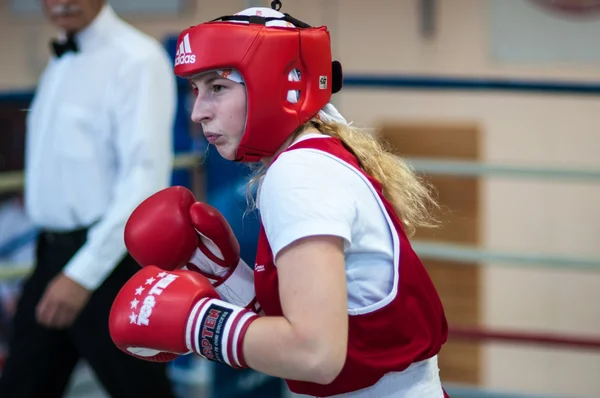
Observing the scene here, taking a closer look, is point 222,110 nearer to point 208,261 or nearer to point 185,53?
point 185,53

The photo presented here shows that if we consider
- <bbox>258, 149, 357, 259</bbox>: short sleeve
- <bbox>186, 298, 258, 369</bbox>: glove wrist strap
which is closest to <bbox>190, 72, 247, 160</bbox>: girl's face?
<bbox>258, 149, 357, 259</bbox>: short sleeve

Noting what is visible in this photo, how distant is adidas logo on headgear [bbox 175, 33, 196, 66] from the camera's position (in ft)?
4.01

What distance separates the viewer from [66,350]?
2.04m

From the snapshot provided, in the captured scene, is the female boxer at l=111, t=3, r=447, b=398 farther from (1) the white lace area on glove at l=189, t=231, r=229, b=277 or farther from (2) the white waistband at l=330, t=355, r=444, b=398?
(1) the white lace area on glove at l=189, t=231, r=229, b=277

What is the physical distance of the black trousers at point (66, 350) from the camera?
1963 mm

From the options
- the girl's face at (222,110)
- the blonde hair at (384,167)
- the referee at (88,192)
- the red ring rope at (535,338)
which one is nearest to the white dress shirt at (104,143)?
the referee at (88,192)

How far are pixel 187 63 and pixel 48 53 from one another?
4.98 meters

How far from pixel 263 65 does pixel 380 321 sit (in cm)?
37

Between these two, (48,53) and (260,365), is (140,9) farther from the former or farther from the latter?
(260,365)

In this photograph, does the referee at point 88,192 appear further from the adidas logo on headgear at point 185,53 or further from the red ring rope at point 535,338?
the red ring rope at point 535,338

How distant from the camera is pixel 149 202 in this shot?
144 cm

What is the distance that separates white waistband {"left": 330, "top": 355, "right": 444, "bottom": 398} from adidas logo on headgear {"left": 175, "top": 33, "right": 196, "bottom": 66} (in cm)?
51

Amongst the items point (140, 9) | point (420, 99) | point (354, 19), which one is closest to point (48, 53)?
point (140, 9)

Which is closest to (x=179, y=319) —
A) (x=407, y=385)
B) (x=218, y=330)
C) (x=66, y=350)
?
(x=218, y=330)
